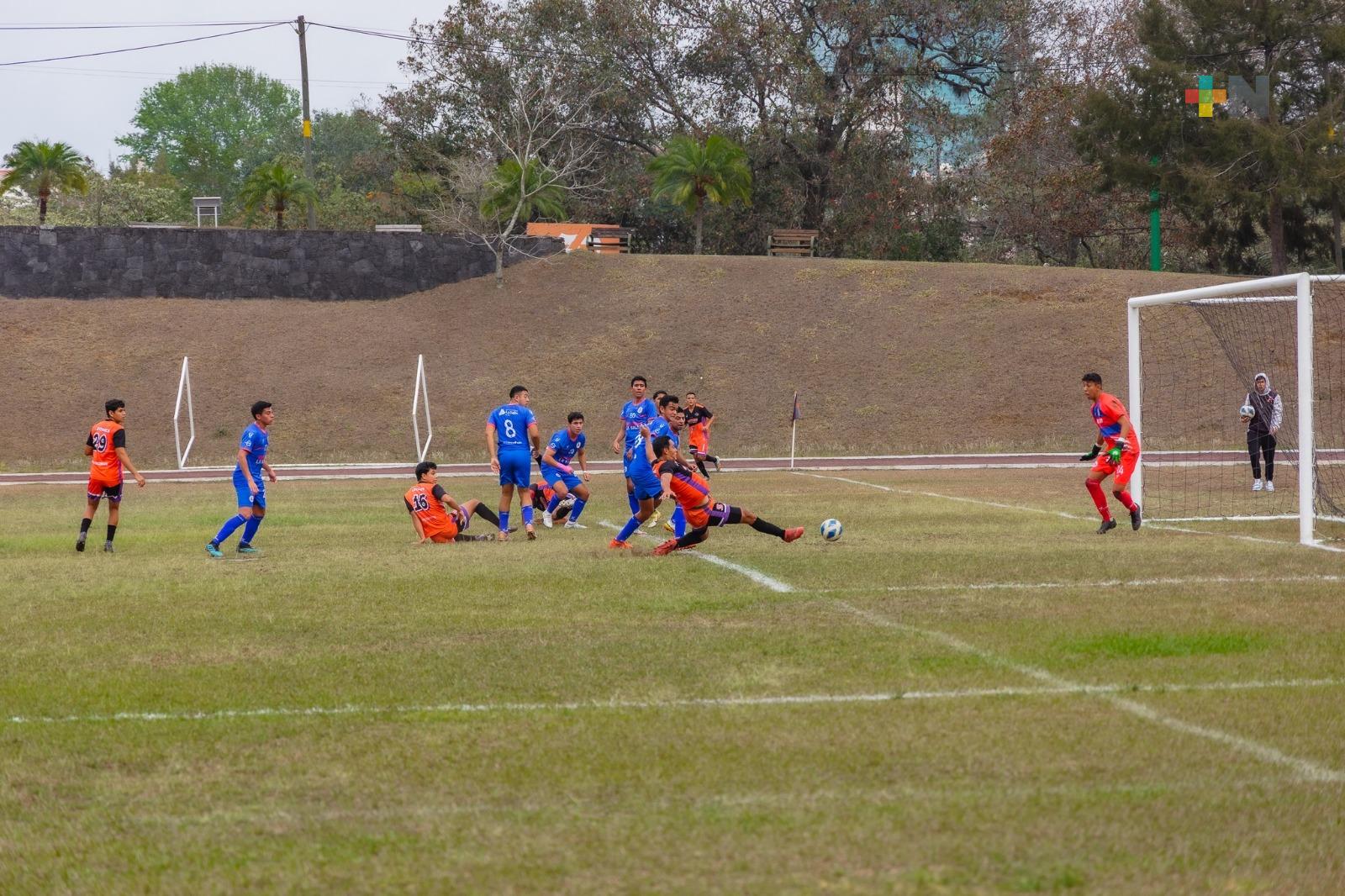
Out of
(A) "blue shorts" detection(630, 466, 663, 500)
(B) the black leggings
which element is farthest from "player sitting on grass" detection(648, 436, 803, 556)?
(B) the black leggings

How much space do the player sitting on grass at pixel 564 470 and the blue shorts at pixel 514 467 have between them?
430 mm

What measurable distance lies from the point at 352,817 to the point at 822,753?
2055 millimetres

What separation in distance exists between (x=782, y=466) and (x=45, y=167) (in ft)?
110

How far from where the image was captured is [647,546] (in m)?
15.6

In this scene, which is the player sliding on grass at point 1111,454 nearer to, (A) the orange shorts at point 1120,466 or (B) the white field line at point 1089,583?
(A) the orange shorts at point 1120,466

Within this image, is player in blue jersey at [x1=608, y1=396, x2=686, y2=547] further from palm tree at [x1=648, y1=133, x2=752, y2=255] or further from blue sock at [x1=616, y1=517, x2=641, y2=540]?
palm tree at [x1=648, y1=133, x2=752, y2=255]

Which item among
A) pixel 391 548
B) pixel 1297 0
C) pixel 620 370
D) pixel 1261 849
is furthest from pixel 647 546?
pixel 1297 0

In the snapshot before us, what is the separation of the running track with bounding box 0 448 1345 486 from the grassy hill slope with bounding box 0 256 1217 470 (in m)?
2.86

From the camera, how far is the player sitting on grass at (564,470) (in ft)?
57.5

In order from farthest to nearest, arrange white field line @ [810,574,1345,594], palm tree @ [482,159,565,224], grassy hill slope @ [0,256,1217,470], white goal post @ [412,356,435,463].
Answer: palm tree @ [482,159,565,224] → grassy hill slope @ [0,256,1217,470] → white goal post @ [412,356,435,463] → white field line @ [810,574,1345,594]

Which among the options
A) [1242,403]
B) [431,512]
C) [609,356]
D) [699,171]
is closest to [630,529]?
[431,512]

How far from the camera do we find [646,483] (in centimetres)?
1521

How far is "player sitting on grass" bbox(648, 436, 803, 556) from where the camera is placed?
13.9 metres

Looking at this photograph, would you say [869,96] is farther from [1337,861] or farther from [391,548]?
[1337,861]
